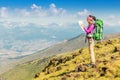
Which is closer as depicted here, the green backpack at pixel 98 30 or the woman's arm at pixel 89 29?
the green backpack at pixel 98 30

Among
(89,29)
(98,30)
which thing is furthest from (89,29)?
(98,30)

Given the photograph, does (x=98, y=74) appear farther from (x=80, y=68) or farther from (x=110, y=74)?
(x=80, y=68)

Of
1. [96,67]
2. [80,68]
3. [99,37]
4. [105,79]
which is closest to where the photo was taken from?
[105,79]

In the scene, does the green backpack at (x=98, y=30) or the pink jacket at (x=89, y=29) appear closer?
the green backpack at (x=98, y=30)

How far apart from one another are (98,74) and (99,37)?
4.37 metres

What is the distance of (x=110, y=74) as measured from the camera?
29312mm

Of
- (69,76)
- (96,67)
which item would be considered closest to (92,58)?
(96,67)

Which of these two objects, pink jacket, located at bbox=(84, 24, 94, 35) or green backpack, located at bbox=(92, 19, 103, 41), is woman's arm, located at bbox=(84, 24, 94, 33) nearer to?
pink jacket, located at bbox=(84, 24, 94, 35)

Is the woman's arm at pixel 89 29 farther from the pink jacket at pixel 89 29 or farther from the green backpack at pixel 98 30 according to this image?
the green backpack at pixel 98 30

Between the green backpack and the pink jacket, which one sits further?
the pink jacket

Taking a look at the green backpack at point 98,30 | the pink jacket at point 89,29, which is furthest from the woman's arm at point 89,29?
the green backpack at point 98,30

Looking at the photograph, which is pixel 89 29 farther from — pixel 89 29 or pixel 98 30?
pixel 98 30

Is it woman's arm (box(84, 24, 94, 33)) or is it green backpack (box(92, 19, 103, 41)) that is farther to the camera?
woman's arm (box(84, 24, 94, 33))

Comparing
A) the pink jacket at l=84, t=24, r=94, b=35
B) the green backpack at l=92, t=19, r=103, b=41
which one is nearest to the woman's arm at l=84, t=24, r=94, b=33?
the pink jacket at l=84, t=24, r=94, b=35
